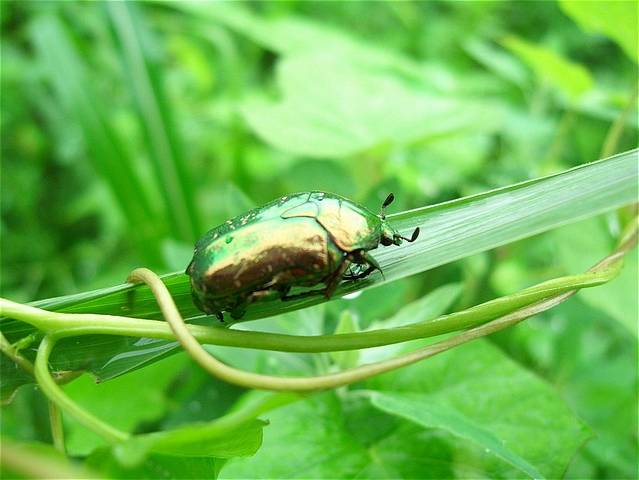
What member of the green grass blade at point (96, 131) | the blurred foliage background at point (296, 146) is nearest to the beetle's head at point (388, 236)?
the blurred foliage background at point (296, 146)

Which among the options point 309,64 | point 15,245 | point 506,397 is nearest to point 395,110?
point 309,64

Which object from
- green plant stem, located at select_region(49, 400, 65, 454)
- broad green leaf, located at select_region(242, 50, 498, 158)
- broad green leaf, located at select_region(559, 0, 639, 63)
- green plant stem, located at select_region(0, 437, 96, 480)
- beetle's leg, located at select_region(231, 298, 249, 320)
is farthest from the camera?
broad green leaf, located at select_region(242, 50, 498, 158)

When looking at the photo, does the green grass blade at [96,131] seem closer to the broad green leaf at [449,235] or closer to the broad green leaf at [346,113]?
the broad green leaf at [346,113]

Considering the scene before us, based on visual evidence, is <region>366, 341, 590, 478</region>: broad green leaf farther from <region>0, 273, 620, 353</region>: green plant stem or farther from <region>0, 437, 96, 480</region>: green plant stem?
<region>0, 437, 96, 480</region>: green plant stem

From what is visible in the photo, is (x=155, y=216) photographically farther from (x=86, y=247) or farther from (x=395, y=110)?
(x=395, y=110)

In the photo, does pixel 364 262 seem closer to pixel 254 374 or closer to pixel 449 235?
pixel 449 235

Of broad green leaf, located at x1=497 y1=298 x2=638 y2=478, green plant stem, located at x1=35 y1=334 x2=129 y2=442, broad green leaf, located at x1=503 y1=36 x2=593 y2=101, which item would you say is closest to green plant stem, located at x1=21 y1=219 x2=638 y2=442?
green plant stem, located at x1=35 y1=334 x2=129 y2=442
